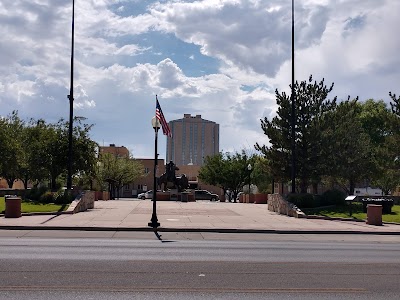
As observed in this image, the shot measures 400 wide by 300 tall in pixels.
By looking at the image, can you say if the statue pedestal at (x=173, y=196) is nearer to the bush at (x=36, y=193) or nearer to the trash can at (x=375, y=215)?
the bush at (x=36, y=193)

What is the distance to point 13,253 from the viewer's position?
13.2m

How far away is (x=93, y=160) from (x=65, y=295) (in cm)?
3009

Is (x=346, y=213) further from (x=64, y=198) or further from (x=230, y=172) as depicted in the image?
(x=230, y=172)

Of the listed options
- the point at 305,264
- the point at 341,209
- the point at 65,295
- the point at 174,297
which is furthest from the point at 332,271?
the point at 341,209

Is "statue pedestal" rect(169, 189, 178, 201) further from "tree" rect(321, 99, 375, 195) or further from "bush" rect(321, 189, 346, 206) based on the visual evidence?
"bush" rect(321, 189, 346, 206)

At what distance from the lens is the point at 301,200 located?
34.5m

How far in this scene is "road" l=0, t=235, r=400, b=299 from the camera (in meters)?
8.92

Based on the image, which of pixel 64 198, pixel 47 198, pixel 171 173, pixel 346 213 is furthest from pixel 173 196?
pixel 346 213

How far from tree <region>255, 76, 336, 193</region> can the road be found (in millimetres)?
20197

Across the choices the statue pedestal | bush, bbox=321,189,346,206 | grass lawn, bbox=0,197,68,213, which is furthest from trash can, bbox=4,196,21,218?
the statue pedestal

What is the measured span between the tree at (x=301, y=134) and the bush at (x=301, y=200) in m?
3.12

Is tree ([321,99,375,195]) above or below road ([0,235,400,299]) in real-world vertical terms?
above

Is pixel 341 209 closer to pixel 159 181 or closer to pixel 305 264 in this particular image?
pixel 305 264

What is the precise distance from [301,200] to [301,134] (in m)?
5.28
